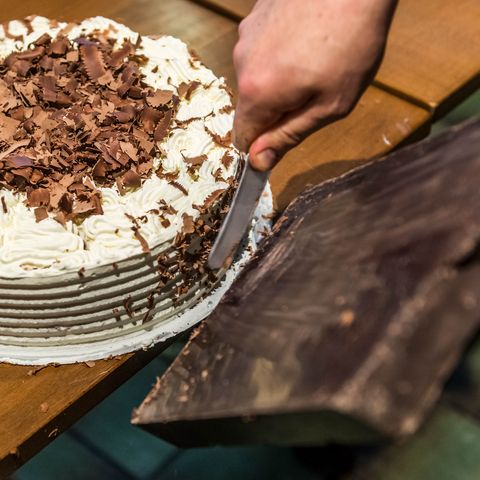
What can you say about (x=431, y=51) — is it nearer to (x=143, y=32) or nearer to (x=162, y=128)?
(x=143, y=32)

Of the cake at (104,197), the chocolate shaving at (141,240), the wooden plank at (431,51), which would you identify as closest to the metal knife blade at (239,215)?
the cake at (104,197)

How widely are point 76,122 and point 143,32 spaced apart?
65 centimetres

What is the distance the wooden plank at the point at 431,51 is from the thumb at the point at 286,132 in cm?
71

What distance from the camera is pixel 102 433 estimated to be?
1886 mm

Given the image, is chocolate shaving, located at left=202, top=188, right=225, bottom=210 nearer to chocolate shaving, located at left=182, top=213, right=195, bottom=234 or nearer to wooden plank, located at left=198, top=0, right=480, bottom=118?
chocolate shaving, located at left=182, top=213, right=195, bottom=234

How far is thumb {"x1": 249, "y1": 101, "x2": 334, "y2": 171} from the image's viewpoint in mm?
1031

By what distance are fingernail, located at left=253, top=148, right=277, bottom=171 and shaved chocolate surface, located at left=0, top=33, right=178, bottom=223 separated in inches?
9.3

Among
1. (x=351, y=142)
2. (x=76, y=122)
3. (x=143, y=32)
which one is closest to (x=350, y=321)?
(x=76, y=122)

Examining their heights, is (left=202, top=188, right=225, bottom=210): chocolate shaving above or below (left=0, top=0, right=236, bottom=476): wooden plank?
above

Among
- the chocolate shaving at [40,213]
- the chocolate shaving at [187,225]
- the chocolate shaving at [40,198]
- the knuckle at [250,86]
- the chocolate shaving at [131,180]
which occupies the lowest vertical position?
the chocolate shaving at [40,213]

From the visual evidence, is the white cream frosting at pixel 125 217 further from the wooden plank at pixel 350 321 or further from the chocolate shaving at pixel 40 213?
the wooden plank at pixel 350 321

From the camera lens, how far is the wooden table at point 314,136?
48.1 inches

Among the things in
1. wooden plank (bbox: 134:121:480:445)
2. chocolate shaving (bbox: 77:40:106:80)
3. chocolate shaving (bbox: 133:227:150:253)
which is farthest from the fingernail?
chocolate shaving (bbox: 77:40:106:80)

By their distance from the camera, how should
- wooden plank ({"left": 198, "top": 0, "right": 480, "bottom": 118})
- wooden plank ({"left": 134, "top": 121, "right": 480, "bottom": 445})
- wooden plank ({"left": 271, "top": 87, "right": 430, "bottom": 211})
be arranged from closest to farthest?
wooden plank ({"left": 134, "top": 121, "right": 480, "bottom": 445})
wooden plank ({"left": 271, "top": 87, "right": 430, "bottom": 211})
wooden plank ({"left": 198, "top": 0, "right": 480, "bottom": 118})
